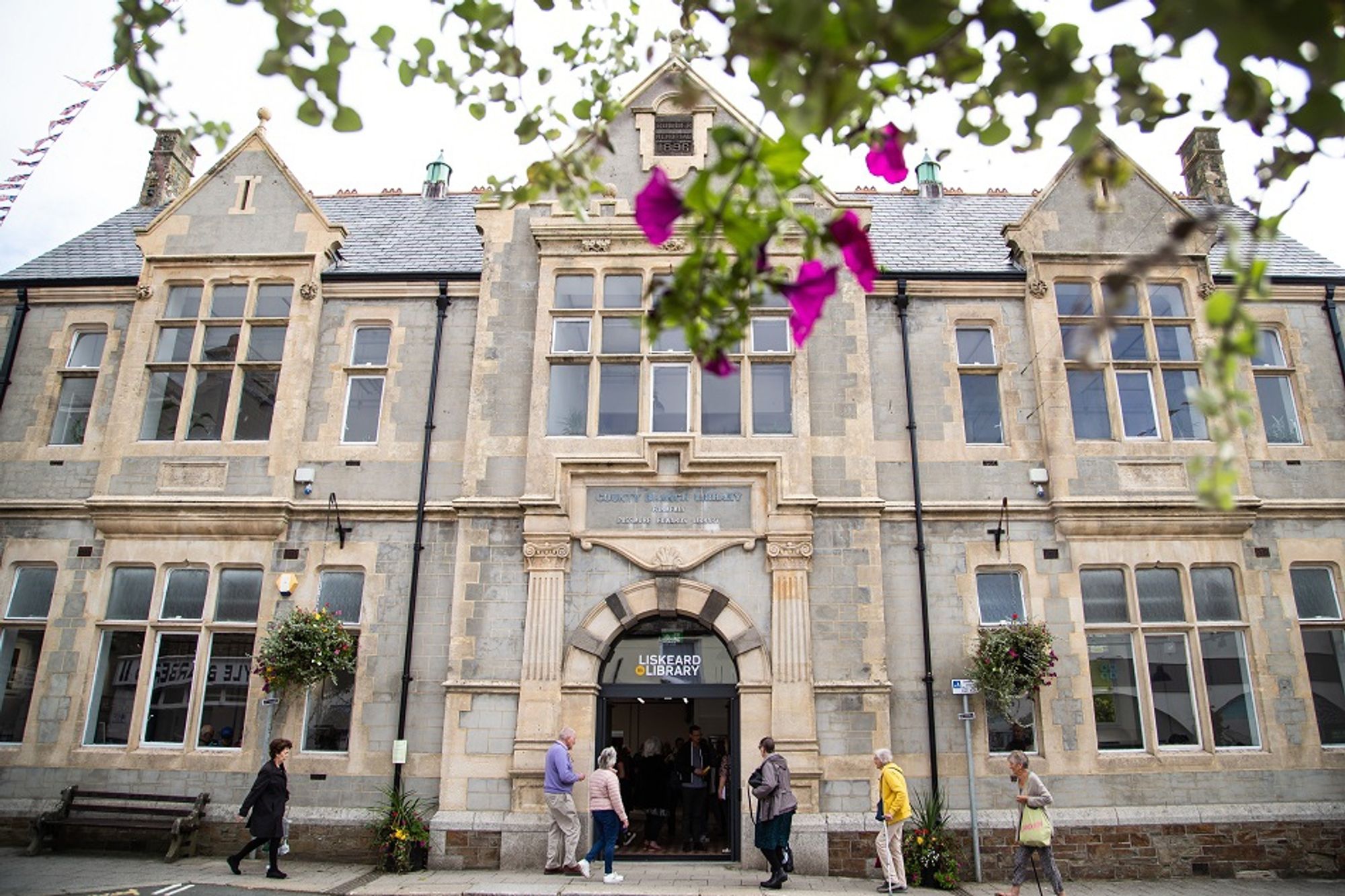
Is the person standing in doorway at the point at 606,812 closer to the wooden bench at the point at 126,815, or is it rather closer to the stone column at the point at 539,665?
the stone column at the point at 539,665

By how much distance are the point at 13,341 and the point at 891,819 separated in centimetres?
1514

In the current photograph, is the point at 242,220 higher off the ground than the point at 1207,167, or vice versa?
the point at 1207,167

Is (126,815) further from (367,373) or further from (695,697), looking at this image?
(695,697)

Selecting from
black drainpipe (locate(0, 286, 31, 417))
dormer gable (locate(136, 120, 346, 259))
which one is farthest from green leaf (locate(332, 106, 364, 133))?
black drainpipe (locate(0, 286, 31, 417))

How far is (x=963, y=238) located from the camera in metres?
16.2

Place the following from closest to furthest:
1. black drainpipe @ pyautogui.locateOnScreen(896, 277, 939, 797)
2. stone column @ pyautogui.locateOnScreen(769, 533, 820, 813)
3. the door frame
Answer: stone column @ pyautogui.locateOnScreen(769, 533, 820, 813) → the door frame → black drainpipe @ pyautogui.locateOnScreen(896, 277, 939, 797)

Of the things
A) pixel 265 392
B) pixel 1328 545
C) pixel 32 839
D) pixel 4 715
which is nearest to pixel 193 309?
pixel 265 392

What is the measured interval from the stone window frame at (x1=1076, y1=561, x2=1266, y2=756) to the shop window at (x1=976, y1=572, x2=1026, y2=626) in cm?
84

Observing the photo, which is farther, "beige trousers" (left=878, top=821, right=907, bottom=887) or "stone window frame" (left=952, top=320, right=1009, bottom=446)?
"stone window frame" (left=952, top=320, right=1009, bottom=446)

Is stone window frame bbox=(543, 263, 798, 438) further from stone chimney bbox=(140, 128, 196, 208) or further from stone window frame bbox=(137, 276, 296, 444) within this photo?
stone chimney bbox=(140, 128, 196, 208)

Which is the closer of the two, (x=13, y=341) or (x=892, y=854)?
(x=892, y=854)

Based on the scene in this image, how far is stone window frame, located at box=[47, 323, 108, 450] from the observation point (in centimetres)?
1454

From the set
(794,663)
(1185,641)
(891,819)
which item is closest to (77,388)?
(794,663)

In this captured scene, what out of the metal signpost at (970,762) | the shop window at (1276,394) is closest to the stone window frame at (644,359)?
the metal signpost at (970,762)
